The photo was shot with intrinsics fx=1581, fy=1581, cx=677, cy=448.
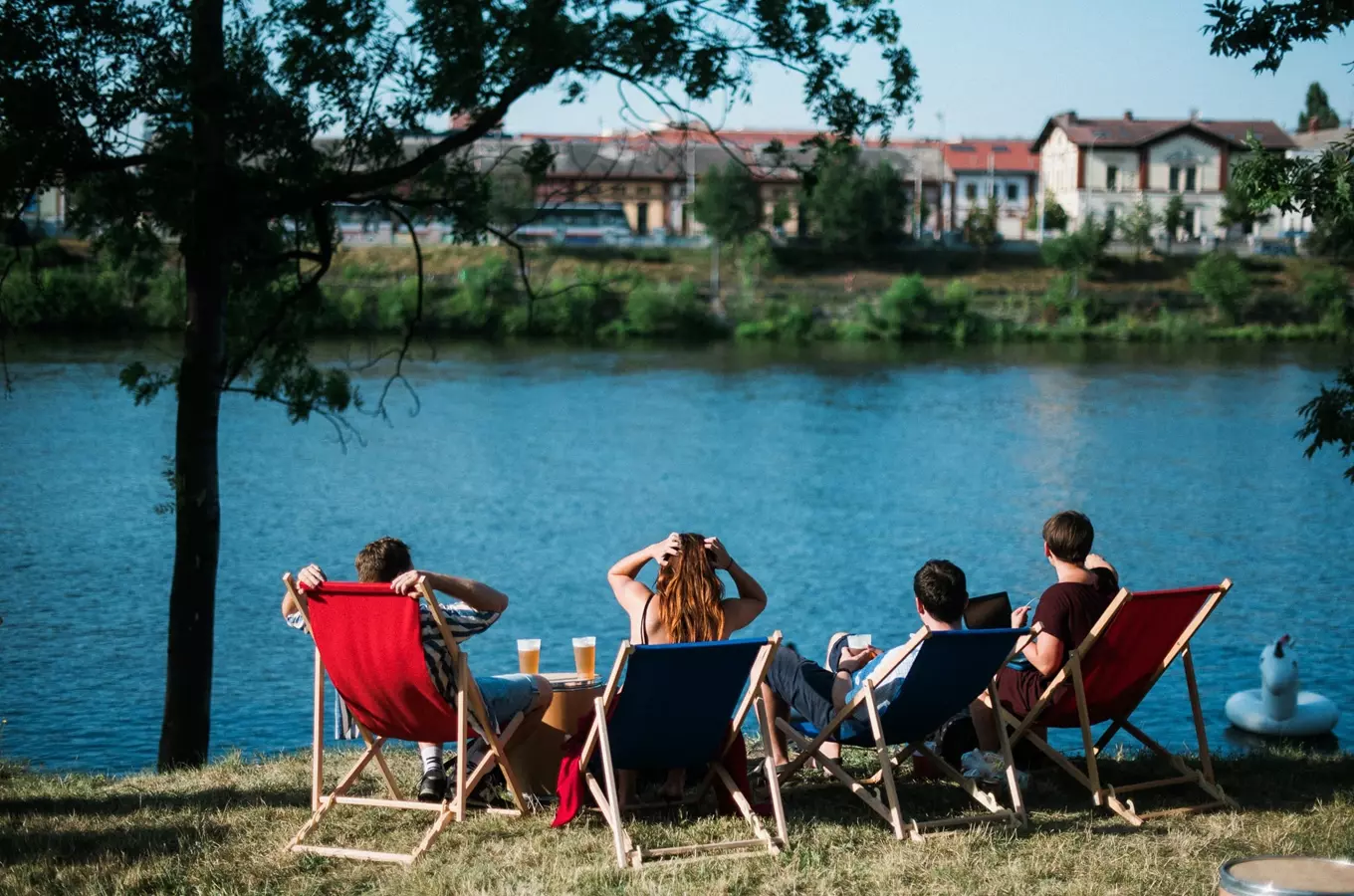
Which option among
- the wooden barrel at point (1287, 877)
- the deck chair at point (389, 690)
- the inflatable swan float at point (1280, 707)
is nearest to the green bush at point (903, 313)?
the inflatable swan float at point (1280, 707)

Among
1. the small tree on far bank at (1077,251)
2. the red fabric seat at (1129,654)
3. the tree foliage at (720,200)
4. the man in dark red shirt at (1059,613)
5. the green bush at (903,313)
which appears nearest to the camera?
the red fabric seat at (1129,654)

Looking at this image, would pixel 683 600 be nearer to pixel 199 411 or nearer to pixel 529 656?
pixel 529 656

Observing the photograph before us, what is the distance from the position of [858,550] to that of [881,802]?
13.8 metres

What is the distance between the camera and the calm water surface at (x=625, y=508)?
12359mm

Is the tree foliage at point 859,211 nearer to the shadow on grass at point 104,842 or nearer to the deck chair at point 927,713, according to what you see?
the deck chair at point 927,713

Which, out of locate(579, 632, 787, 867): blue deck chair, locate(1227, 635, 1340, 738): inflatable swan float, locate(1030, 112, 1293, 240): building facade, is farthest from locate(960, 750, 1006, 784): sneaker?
locate(1030, 112, 1293, 240): building facade

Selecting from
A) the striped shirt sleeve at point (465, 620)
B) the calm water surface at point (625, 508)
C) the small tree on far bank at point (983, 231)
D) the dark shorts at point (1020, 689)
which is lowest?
the calm water surface at point (625, 508)

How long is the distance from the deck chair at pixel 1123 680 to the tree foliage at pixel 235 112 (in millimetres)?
3262

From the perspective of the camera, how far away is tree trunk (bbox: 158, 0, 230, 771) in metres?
6.91

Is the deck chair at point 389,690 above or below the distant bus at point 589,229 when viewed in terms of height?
below

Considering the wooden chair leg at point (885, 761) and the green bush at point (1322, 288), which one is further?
the green bush at point (1322, 288)

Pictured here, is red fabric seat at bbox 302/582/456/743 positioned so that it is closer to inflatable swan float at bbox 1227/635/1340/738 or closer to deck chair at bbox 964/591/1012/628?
deck chair at bbox 964/591/1012/628

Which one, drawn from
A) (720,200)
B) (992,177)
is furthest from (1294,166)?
(992,177)

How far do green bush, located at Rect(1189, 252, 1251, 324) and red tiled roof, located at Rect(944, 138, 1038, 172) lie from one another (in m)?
30.6
